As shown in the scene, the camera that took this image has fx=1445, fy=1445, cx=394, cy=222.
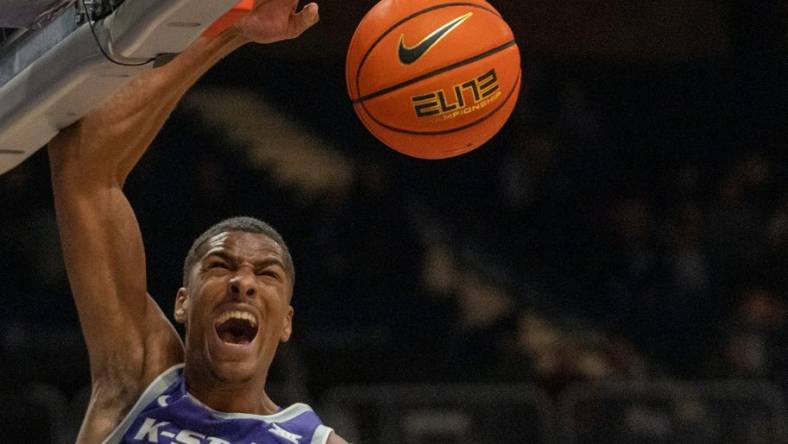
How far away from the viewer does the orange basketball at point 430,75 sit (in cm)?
336

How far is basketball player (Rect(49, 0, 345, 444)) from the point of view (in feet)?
Answer: 10.5

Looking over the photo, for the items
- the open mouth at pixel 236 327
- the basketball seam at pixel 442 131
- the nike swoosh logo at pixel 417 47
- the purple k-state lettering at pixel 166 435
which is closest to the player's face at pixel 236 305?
the open mouth at pixel 236 327

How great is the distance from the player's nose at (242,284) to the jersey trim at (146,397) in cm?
27

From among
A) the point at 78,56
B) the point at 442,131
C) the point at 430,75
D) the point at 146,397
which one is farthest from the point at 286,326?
the point at 78,56

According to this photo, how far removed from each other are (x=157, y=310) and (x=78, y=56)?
39.6 inches

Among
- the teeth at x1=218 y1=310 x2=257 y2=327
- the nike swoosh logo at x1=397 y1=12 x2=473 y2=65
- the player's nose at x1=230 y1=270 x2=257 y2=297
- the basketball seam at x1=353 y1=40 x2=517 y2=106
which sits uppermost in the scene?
the nike swoosh logo at x1=397 y1=12 x2=473 y2=65

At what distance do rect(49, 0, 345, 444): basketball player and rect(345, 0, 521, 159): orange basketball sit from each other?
446 millimetres

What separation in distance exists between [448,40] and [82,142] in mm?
882

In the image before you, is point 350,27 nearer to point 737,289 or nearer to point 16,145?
point 737,289

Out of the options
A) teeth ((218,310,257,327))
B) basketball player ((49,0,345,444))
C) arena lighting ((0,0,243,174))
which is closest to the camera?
arena lighting ((0,0,243,174))

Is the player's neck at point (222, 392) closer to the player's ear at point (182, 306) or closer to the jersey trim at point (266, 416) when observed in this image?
the jersey trim at point (266, 416)

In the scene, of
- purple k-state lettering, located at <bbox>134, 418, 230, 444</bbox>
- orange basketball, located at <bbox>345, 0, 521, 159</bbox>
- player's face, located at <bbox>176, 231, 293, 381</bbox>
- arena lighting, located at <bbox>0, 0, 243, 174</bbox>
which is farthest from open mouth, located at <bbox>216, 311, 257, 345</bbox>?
arena lighting, located at <bbox>0, 0, 243, 174</bbox>

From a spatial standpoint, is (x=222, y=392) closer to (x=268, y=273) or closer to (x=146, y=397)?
(x=146, y=397)

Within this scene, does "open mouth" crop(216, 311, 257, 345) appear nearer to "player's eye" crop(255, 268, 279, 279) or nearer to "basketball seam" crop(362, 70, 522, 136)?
"player's eye" crop(255, 268, 279, 279)
